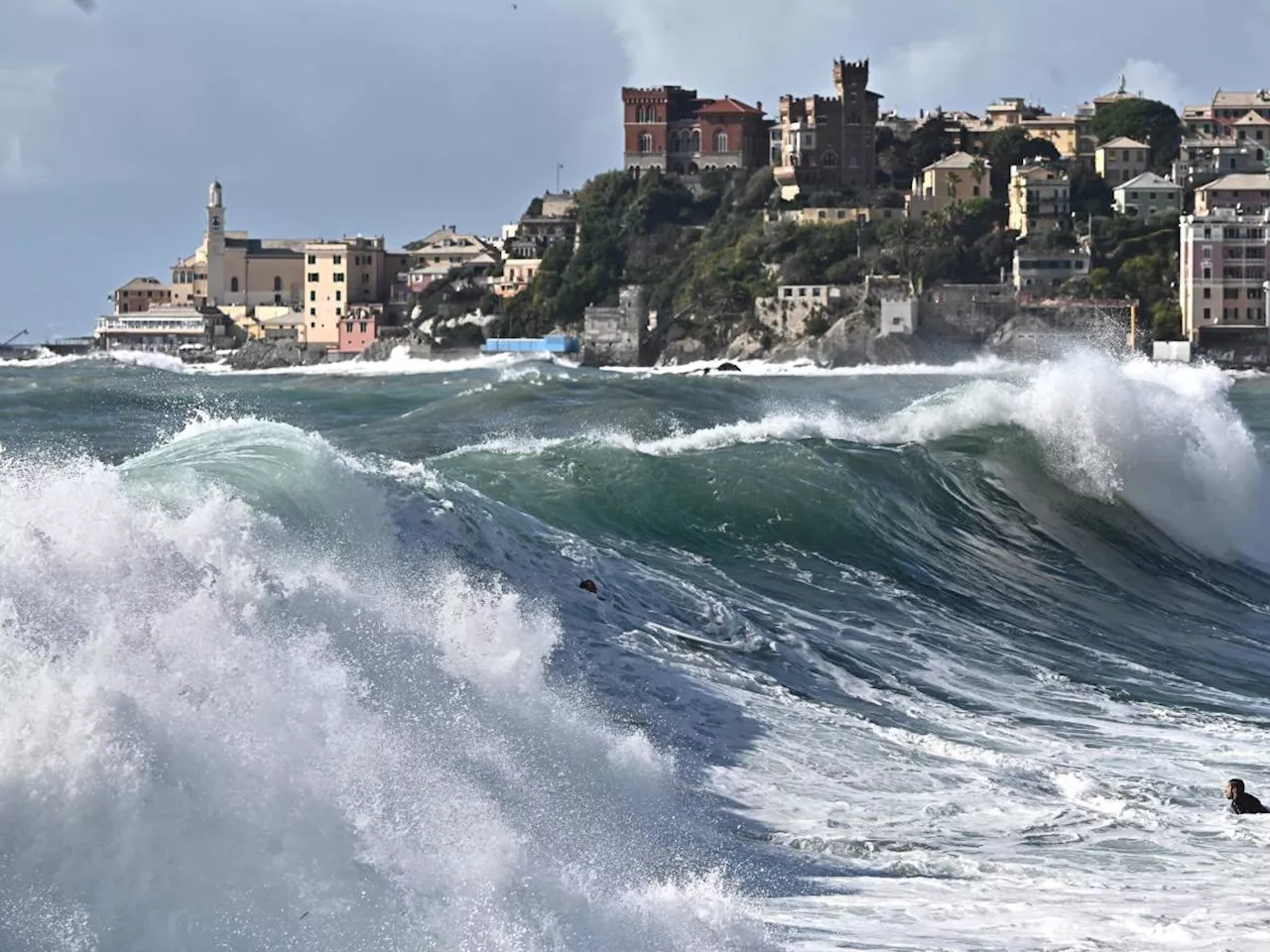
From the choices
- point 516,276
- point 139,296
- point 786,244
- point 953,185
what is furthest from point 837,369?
point 139,296

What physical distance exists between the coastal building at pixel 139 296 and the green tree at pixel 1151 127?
66.3m

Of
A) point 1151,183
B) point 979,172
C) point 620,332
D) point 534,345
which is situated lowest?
point 534,345

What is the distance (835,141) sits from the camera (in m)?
121

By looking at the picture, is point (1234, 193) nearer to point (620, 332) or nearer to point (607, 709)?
point (620, 332)

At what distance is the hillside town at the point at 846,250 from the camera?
10281cm

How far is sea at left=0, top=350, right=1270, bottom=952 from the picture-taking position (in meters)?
9.92

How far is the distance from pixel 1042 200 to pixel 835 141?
619 inches

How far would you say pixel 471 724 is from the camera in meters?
13.3

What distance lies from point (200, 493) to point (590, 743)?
4.59 metres

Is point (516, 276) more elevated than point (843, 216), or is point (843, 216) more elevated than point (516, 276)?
point (843, 216)

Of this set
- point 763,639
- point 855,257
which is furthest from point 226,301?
point 763,639

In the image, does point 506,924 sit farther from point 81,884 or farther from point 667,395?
point 667,395

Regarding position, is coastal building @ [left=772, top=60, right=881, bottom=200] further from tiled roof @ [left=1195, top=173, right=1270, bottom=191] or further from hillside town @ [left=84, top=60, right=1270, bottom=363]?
tiled roof @ [left=1195, top=173, right=1270, bottom=191]

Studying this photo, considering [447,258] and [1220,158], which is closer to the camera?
[1220,158]
